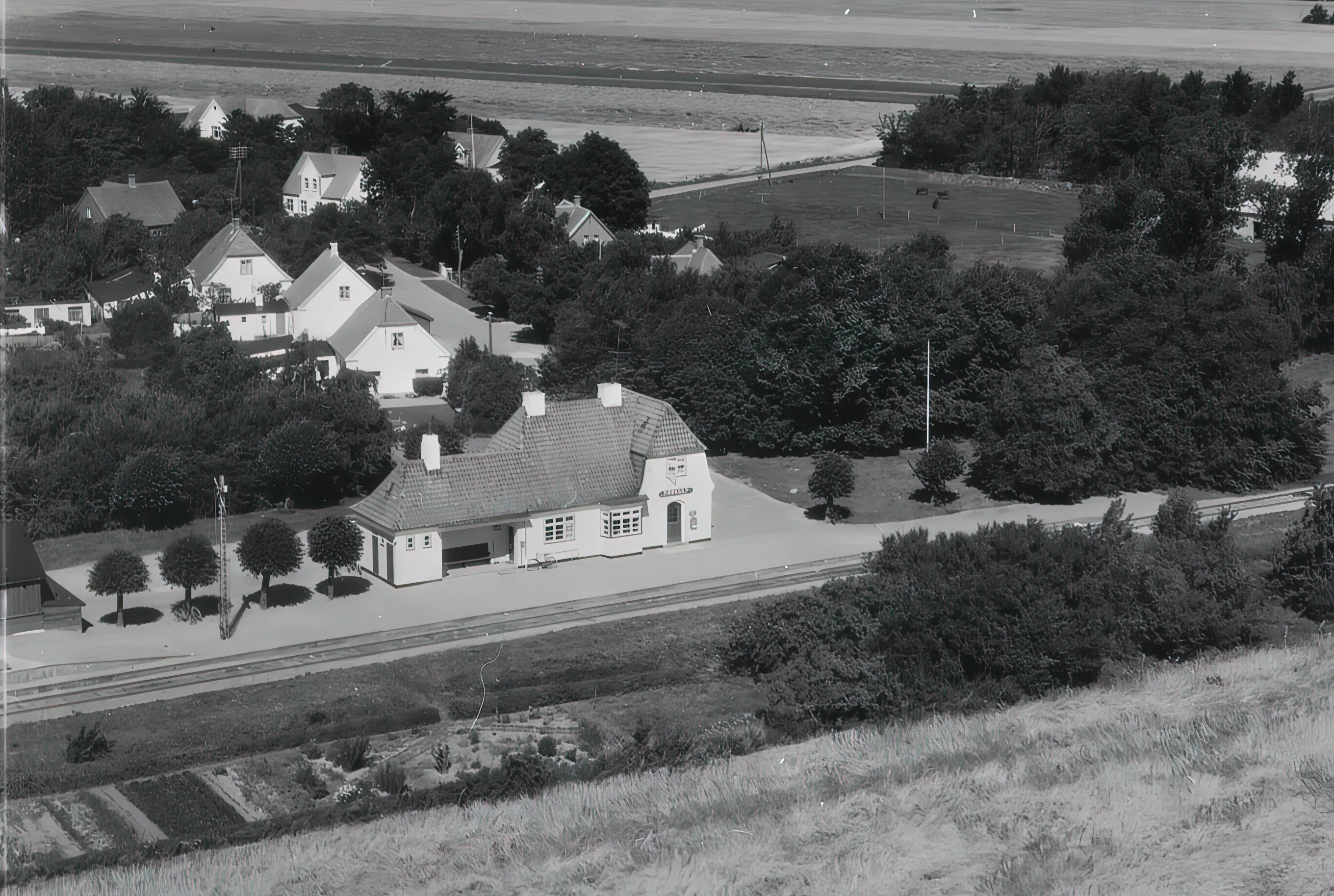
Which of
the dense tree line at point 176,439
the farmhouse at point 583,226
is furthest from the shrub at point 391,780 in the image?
the farmhouse at point 583,226

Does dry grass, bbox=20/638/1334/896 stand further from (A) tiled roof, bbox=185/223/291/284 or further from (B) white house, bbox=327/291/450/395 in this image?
(A) tiled roof, bbox=185/223/291/284

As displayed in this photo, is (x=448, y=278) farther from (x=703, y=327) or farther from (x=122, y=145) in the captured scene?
(x=122, y=145)

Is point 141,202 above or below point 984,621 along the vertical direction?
above

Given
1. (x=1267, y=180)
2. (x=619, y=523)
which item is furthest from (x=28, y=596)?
(x=1267, y=180)

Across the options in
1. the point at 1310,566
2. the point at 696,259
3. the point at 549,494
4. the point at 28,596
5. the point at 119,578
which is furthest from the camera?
the point at 696,259

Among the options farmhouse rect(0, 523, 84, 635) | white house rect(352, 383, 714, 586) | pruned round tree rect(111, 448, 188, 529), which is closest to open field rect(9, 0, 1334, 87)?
pruned round tree rect(111, 448, 188, 529)

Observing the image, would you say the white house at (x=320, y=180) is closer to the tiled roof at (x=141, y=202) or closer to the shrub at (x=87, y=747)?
the tiled roof at (x=141, y=202)

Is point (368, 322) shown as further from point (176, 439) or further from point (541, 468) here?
point (541, 468)
